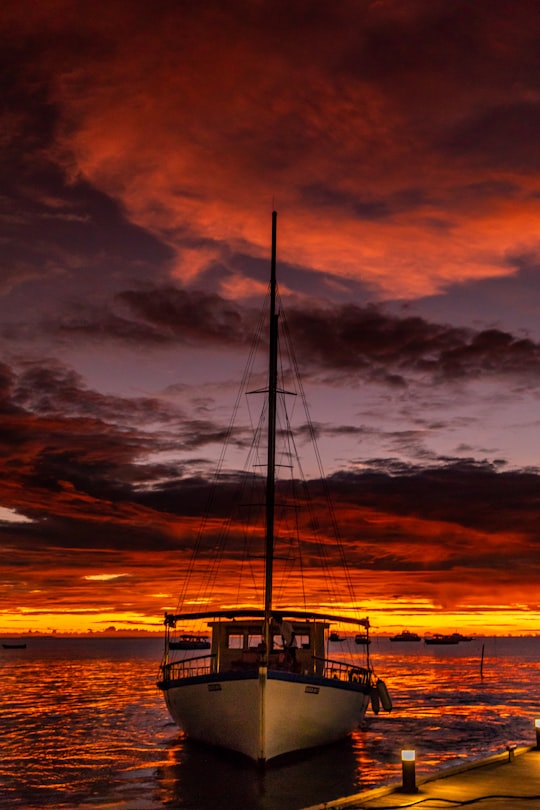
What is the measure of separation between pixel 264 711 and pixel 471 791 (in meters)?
11.5

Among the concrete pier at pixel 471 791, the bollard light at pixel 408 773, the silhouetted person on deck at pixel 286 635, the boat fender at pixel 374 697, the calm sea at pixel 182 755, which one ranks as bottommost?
the calm sea at pixel 182 755

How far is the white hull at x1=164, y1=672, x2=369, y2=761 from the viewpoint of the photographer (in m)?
28.5

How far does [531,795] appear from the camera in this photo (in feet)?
57.8

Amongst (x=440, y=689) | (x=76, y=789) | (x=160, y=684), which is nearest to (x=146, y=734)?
(x=160, y=684)

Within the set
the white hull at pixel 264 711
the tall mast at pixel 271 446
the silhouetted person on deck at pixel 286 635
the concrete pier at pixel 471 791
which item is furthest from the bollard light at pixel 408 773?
the silhouetted person on deck at pixel 286 635

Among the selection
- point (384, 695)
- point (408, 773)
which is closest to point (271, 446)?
point (384, 695)

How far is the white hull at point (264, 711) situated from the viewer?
28.5m

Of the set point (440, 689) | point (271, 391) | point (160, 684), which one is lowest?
point (440, 689)

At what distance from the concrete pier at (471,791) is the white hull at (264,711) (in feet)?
29.7

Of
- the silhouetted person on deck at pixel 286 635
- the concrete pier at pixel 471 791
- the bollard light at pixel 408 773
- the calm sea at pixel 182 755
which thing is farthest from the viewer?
the silhouetted person on deck at pixel 286 635

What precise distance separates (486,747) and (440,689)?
5111 cm

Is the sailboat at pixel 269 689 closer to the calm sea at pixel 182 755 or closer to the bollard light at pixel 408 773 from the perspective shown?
the calm sea at pixel 182 755

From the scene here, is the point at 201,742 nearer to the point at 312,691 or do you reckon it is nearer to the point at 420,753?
the point at 312,691

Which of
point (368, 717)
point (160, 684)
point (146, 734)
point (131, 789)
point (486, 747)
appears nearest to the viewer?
point (131, 789)
